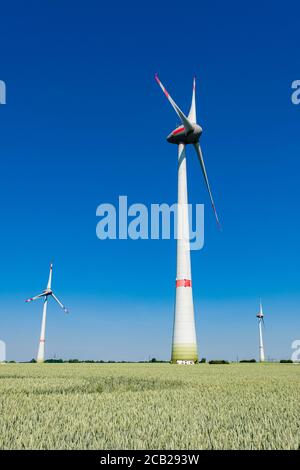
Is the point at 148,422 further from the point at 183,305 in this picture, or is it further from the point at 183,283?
the point at 183,283

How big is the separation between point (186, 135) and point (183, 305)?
3079 cm

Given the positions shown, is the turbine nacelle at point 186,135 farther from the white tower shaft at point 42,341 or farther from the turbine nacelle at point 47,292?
the white tower shaft at point 42,341

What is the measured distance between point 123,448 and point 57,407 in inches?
171

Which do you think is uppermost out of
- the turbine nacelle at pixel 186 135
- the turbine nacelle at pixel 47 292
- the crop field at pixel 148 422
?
the turbine nacelle at pixel 186 135

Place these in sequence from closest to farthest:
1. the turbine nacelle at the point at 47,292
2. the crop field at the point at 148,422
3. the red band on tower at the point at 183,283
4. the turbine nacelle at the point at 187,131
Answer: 1. the crop field at the point at 148,422
2. the red band on tower at the point at 183,283
3. the turbine nacelle at the point at 187,131
4. the turbine nacelle at the point at 47,292

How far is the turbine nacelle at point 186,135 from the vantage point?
72.0 metres

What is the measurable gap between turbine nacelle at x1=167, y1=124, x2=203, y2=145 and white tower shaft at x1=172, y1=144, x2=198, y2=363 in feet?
49.5

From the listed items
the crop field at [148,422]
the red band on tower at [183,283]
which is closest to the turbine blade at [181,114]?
the red band on tower at [183,283]

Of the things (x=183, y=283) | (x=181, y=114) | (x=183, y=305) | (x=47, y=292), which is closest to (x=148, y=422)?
(x=183, y=305)

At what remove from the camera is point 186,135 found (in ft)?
237

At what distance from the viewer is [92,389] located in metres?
14.8

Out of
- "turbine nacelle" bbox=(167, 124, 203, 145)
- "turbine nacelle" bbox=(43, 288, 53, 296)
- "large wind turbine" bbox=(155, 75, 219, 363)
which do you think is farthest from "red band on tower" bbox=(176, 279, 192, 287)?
"turbine nacelle" bbox=(43, 288, 53, 296)

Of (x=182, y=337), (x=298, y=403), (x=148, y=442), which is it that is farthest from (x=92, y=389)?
(x=182, y=337)

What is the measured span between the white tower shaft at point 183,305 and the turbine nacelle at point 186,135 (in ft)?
49.5
